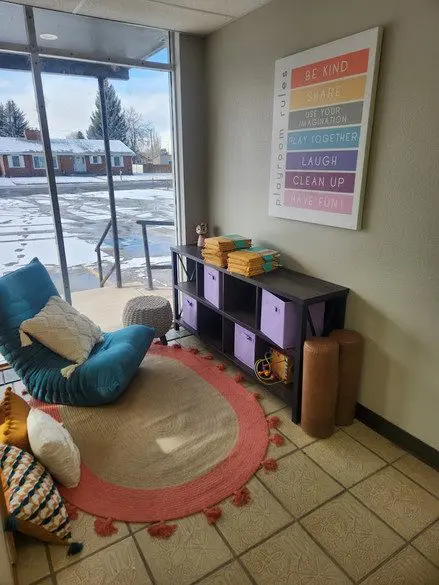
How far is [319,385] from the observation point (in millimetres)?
2135

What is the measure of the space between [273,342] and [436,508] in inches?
45.6

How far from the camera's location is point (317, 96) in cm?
226

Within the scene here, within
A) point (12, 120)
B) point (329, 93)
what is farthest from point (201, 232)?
point (12, 120)

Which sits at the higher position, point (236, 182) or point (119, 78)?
point (119, 78)

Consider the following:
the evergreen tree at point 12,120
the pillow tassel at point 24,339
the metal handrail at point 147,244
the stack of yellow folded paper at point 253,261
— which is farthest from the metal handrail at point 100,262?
the stack of yellow folded paper at point 253,261

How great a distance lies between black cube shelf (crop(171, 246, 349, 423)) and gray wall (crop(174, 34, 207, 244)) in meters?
0.41

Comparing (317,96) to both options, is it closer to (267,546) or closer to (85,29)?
(85,29)

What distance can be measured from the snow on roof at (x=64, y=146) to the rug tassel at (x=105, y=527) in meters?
2.57

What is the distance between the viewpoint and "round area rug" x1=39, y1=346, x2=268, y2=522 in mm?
1832

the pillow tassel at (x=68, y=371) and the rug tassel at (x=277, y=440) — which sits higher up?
the pillow tassel at (x=68, y=371)

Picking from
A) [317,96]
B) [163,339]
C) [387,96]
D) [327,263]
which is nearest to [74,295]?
[163,339]

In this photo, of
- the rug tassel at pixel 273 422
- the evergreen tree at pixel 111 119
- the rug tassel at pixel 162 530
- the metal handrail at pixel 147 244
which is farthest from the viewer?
the metal handrail at pixel 147 244

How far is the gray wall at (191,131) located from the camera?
3.24 metres

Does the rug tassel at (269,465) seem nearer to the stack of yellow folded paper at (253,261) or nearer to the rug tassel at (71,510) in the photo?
the rug tassel at (71,510)
